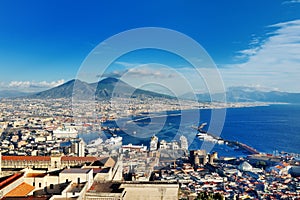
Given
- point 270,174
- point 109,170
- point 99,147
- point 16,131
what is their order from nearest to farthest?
point 109,170, point 270,174, point 99,147, point 16,131

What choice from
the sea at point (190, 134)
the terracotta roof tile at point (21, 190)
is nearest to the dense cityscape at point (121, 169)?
the terracotta roof tile at point (21, 190)

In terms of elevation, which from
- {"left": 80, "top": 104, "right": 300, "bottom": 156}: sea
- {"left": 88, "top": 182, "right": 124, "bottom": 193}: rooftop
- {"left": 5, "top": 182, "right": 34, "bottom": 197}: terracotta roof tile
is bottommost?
{"left": 80, "top": 104, "right": 300, "bottom": 156}: sea

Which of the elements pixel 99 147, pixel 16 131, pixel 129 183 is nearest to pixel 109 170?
pixel 129 183

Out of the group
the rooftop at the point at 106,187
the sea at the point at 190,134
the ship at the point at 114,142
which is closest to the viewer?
the rooftop at the point at 106,187

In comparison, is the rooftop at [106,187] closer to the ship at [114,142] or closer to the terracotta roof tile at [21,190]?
the terracotta roof tile at [21,190]

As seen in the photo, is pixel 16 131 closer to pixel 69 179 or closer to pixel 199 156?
pixel 199 156

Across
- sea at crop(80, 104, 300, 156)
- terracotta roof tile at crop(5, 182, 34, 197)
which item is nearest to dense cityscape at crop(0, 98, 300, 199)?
terracotta roof tile at crop(5, 182, 34, 197)

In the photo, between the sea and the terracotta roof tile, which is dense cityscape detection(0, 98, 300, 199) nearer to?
the terracotta roof tile

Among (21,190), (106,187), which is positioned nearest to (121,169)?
(106,187)
